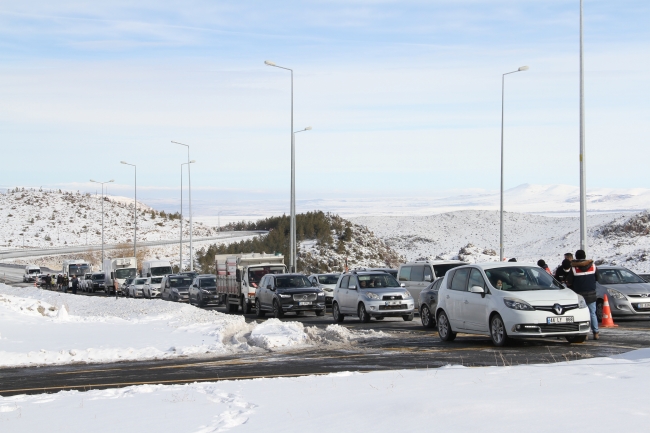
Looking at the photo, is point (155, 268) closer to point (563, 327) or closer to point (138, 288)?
point (138, 288)

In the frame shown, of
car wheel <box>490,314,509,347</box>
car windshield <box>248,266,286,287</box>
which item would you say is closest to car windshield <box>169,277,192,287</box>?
car windshield <box>248,266,286,287</box>

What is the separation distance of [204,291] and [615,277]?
24.4 metres

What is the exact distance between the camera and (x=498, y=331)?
16.9 m

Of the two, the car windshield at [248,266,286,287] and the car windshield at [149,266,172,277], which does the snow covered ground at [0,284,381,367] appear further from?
the car windshield at [149,266,172,277]

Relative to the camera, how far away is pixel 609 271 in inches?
969

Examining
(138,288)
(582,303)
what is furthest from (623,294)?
(138,288)

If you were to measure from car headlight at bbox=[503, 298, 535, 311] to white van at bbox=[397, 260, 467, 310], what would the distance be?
10.7 metres

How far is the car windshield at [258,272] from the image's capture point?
36188 mm

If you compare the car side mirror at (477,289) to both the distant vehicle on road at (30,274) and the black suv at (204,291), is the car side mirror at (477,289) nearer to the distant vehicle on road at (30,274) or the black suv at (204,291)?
the black suv at (204,291)

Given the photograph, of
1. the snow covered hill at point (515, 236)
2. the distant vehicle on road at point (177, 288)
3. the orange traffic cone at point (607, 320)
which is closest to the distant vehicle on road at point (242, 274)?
the distant vehicle on road at point (177, 288)

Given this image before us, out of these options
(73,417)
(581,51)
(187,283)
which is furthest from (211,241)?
(73,417)

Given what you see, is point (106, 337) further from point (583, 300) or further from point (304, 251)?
point (304, 251)

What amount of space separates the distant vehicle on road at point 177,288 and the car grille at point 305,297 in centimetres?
1758

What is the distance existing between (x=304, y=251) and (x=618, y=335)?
61.0 meters
